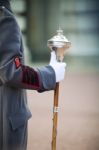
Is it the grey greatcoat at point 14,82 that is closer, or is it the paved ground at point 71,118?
the grey greatcoat at point 14,82

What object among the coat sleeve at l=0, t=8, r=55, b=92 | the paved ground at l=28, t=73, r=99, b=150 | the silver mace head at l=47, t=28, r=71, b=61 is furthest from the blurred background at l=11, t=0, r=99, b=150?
the coat sleeve at l=0, t=8, r=55, b=92

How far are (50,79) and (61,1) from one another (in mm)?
6953

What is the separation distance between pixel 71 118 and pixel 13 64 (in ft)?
12.5

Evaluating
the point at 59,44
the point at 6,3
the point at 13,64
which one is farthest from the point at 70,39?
the point at 13,64

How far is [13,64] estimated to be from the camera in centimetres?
254

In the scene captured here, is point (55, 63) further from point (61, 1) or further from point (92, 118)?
point (61, 1)

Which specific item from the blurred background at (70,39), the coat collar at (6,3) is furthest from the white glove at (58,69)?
the blurred background at (70,39)

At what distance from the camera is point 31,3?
31.8ft

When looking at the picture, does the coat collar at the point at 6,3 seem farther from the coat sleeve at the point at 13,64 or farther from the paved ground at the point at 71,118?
the paved ground at the point at 71,118

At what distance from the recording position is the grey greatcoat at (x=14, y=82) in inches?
100

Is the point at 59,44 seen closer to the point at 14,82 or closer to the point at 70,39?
the point at 14,82

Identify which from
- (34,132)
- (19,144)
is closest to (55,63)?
(19,144)

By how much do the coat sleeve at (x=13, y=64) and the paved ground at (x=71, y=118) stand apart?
2.35 metres

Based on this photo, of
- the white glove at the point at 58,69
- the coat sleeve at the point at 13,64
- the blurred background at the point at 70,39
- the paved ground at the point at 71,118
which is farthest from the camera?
the blurred background at the point at 70,39
